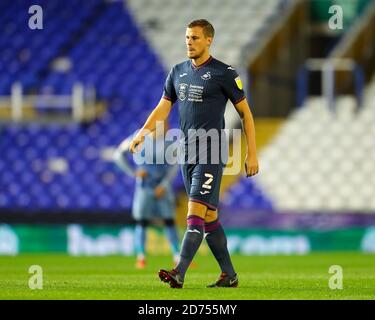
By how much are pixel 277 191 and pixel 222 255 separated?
12.7m

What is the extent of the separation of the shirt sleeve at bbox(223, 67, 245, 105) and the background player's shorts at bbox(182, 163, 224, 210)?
0.59 m

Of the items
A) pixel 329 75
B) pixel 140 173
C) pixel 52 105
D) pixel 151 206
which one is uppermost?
pixel 329 75

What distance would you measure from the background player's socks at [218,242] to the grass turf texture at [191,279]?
0.24 m

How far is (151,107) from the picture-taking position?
24234 millimetres

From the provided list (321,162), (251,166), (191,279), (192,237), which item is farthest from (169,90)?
(321,162)

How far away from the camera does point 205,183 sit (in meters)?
9.91

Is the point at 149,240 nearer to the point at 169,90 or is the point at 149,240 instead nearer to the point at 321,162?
the point at 321,162

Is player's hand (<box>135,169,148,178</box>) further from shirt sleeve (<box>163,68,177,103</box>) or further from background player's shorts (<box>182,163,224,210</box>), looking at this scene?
background player's shorts (<box>182,163,224,210</box>)

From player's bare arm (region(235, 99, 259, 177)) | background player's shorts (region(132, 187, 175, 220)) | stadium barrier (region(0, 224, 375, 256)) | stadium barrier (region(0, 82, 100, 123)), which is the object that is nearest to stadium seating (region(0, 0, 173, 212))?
stadium barrier (region(0, 82, 100, 123))

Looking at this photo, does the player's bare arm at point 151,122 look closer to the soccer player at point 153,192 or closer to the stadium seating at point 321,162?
the soccer player at point 153,192

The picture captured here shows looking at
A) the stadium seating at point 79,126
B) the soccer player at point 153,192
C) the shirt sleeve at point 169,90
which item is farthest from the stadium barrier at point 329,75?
the shirt sleeve at point 169,90

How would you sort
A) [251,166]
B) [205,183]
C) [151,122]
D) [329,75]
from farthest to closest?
[329,75] < [151,122] < [205,183] < [251,166]

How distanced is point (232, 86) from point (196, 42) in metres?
0.48
